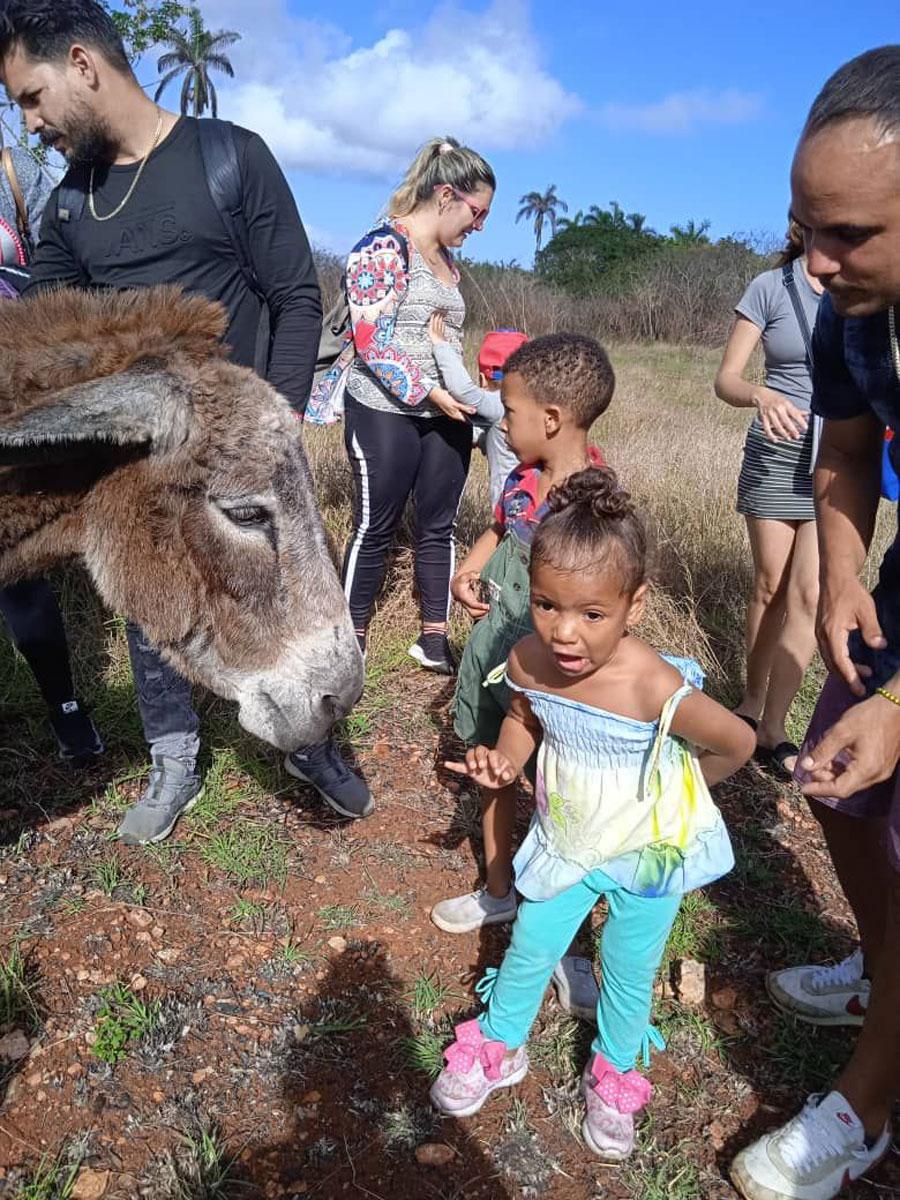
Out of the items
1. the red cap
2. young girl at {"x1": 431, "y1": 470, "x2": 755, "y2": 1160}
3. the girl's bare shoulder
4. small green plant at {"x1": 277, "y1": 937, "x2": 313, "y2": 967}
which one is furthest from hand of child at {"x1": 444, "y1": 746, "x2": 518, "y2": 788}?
the red cap

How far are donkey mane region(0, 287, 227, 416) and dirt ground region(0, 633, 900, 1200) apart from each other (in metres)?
2.04

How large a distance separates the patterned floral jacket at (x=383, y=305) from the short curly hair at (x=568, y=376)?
1728 millimetres

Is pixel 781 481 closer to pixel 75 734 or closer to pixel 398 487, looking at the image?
pixel 398 487

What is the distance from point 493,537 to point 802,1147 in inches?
84.6

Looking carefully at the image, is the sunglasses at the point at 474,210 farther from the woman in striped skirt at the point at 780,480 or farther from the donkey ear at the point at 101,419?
the donkey ear at the point at 101,419

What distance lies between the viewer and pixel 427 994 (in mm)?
2787

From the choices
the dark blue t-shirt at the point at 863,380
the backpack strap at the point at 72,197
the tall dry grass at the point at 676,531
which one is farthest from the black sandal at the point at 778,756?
the backpack strap at the point at 72,197

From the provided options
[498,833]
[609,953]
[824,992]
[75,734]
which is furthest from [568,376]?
[75,734]

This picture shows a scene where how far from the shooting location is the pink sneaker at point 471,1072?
238cm

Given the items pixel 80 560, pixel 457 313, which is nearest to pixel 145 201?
pixel 80 560

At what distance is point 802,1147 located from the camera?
2.18 m

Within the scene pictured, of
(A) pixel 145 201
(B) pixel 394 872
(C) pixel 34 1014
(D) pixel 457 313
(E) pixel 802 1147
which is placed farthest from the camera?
(D) pixel 457 313

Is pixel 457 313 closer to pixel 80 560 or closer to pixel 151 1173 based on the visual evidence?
pixel 80 560

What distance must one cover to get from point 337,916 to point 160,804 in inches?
38.8
